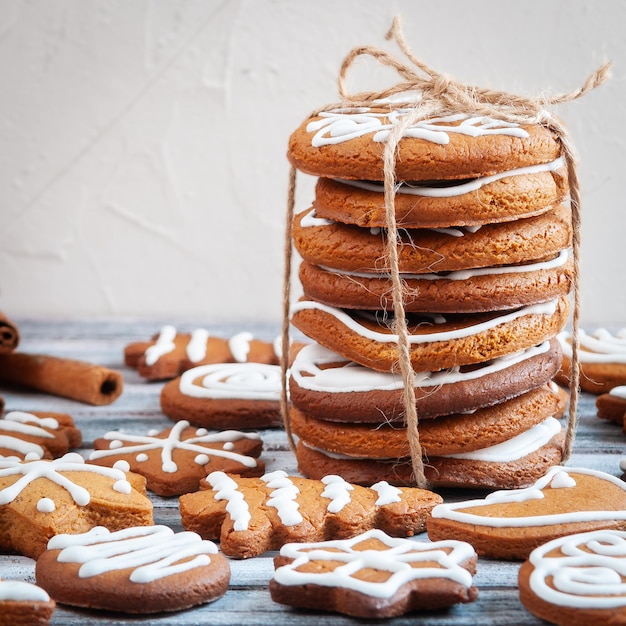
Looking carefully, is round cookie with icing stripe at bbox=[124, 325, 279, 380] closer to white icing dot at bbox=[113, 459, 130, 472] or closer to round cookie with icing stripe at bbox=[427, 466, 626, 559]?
white icing dot at bbox=[113, 459, 130, 472]

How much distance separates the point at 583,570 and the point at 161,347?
1.65 m

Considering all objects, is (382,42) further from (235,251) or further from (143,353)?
(143,353)

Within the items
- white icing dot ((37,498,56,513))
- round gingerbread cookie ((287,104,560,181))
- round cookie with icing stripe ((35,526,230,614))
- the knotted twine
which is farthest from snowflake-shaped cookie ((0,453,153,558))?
round gingerbread cookie ((287,104,560,181))

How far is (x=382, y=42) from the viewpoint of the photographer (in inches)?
137

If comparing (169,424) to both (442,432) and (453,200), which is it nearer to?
(442,432)

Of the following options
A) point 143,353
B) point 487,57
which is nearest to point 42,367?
point 143,353

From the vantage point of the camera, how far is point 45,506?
185 centimetres

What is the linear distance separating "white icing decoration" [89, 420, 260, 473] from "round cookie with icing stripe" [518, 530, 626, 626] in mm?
751

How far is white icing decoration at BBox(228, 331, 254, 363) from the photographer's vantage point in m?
2.92

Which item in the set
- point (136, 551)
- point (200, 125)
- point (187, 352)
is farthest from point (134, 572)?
point (200, 125)

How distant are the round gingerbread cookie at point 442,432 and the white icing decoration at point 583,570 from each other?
1.06 feet

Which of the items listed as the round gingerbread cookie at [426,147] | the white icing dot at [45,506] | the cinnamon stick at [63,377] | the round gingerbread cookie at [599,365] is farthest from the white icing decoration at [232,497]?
the round gingerbread cookie at [599,365]

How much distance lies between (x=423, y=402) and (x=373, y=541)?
12.6 inches

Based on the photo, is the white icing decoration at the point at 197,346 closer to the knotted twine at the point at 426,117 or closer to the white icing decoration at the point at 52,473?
the knotted twine at the point at 426,117
